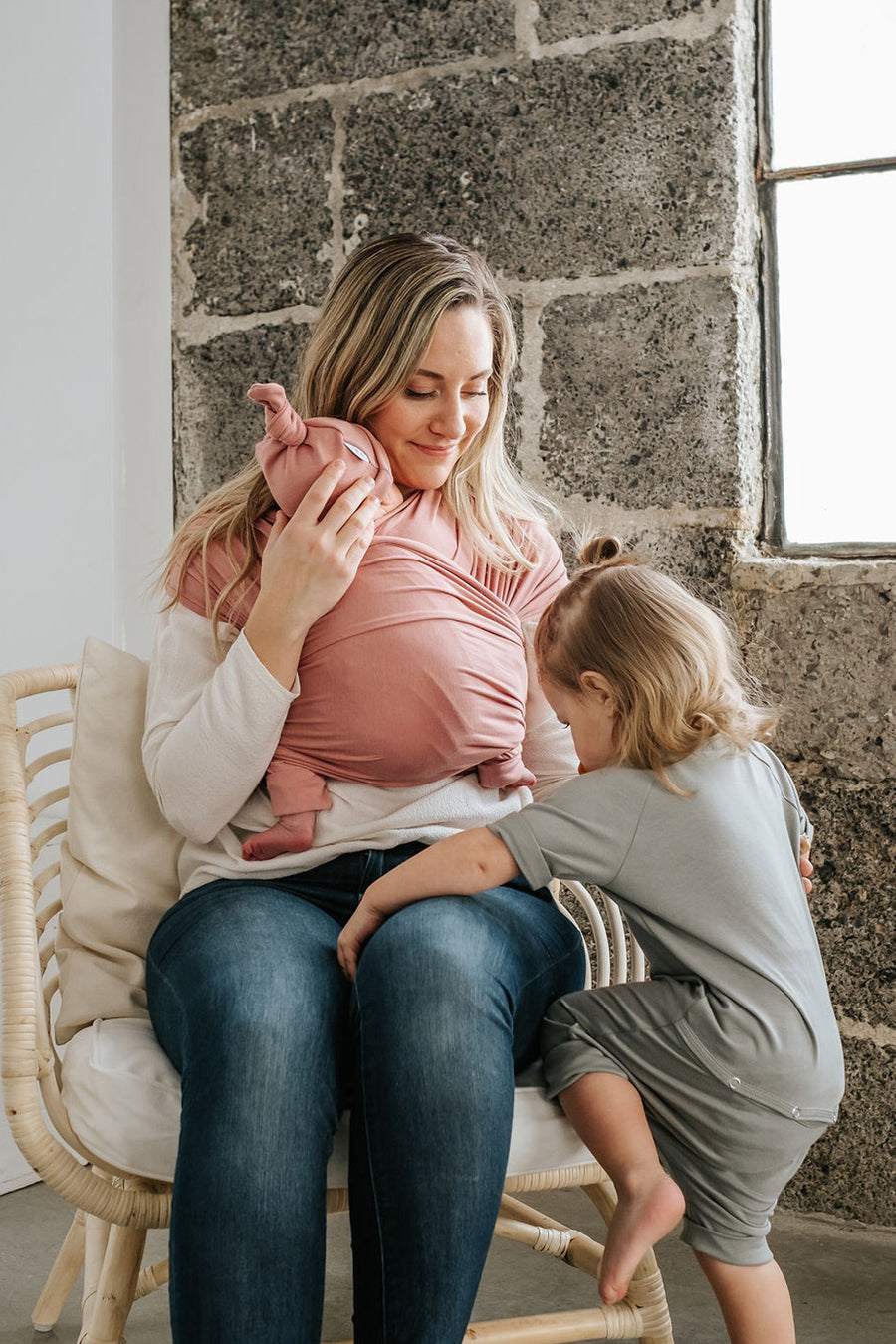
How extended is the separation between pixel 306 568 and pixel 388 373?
290 millimetres

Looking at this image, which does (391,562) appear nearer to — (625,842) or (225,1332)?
(625,842)

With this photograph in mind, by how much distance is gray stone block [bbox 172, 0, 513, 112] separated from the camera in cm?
204

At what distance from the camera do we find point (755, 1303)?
3.89 ft

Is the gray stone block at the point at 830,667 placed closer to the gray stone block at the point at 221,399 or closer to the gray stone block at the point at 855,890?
the gray stone block at the point at 855,890

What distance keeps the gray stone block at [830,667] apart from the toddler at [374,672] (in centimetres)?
58

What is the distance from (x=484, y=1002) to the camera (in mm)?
1099

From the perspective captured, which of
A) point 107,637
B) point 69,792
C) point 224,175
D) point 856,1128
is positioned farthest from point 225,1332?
point 224,175

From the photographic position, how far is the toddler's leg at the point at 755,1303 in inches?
46.3

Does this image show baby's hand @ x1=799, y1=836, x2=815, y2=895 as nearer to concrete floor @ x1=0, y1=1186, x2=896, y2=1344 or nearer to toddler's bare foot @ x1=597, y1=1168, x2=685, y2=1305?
toddler's bare foot @ x1=597, y1=1168, x2=685, y2=1305

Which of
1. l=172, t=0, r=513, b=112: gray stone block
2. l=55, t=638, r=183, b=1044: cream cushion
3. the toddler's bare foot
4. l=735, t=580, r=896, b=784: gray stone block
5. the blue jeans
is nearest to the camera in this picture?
the blue jeans

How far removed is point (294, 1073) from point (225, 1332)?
0.20 metres

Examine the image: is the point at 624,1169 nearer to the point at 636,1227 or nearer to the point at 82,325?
the point at 636,1227

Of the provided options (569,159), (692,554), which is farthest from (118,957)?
(569,159)

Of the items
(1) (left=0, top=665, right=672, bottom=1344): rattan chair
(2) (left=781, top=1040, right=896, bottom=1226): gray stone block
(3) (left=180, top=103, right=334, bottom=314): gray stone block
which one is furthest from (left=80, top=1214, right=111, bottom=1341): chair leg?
(3) (left=180, top=103, right=334, bottom=314): gray stone block
